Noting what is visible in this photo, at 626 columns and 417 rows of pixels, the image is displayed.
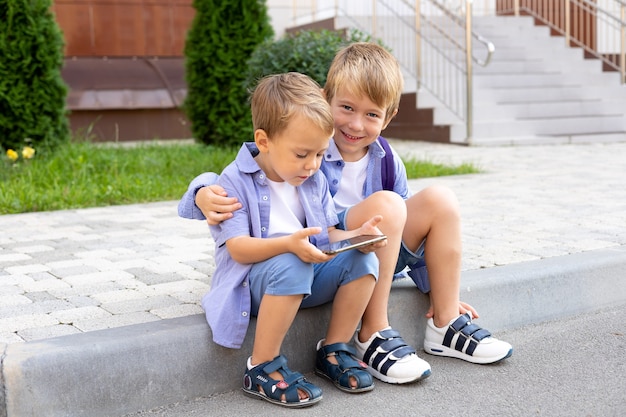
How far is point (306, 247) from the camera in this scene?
248 centimetres

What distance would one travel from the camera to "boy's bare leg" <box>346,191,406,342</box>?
277 cm

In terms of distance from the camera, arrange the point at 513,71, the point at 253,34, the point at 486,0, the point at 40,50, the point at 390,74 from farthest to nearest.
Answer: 1. the point at 486,0
2. the point at 513,71
3. the point at 253,34
4. the point at 40,50
5. the point at 390,74

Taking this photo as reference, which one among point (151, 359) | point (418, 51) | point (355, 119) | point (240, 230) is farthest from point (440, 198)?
point (418, 51)

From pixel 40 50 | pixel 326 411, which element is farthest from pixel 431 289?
pixel 40 50

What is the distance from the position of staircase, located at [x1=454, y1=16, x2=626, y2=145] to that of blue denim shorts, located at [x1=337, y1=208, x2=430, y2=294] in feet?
23.8

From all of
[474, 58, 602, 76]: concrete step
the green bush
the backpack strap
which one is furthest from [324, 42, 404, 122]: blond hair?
[474, 58, 602, 76]: concrete step

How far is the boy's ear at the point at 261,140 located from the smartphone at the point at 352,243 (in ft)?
1.23

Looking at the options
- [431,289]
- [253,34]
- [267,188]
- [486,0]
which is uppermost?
[486,0]

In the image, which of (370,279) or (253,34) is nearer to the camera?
(370,279)

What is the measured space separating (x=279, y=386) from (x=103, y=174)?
4.45 metres

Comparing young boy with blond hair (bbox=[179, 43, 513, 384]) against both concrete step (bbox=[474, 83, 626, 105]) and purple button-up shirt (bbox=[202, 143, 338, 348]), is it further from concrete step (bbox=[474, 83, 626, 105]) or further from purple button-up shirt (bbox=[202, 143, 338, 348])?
concrete step (bbox=[474, 83, 626, 105])

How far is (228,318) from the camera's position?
8.61 feet

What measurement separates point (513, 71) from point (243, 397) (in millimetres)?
9994

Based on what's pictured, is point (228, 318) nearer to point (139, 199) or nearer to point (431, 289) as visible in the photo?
point (431, 289)
